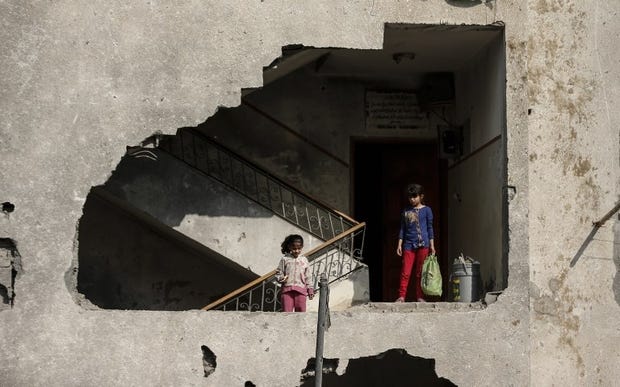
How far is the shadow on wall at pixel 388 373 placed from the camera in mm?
14844

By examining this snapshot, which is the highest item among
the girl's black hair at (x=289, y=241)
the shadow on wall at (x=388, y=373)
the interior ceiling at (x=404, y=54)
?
the interior ceiling at (x=404, y=54)

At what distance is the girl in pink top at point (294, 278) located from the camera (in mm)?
13648

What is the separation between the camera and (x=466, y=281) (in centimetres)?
1398

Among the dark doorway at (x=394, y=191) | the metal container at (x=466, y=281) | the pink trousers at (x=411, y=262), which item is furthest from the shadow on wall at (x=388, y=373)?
the dark doorway at (x=394, y=191)

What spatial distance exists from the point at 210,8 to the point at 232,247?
2.96m

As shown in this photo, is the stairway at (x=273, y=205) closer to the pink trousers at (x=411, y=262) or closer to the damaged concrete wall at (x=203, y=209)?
the damaged concrete wall at (x=203, y=209)

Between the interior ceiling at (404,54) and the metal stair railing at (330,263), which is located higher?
the interior ceiling at (404,54)

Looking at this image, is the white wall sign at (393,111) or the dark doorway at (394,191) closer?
the white wall sign at (393,111)

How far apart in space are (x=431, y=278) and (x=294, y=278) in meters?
1.55

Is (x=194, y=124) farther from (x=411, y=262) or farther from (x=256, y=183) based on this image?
(x=411, y=262)

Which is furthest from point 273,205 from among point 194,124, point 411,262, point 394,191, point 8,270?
point 8,270

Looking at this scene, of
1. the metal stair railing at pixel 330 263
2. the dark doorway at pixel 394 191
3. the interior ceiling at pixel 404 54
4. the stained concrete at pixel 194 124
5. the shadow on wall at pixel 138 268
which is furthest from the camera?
the dark doorway at pixel 394 191

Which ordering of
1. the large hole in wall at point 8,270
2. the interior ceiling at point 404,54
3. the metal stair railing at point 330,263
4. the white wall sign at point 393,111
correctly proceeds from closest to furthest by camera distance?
the large hole in wall at point 8,270, the interior ceiling at point 404,54, the metal stair railing at point 330,263, the white wall sign at point 393,111

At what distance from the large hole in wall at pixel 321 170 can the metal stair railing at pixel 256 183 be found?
0.06 metres
